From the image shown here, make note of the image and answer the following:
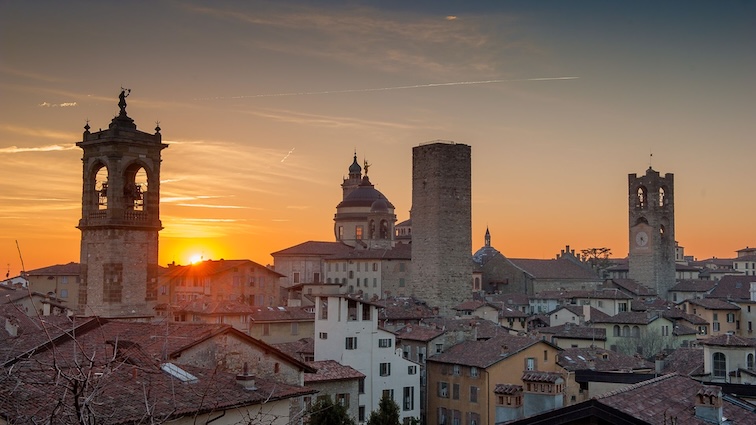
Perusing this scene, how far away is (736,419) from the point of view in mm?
14297

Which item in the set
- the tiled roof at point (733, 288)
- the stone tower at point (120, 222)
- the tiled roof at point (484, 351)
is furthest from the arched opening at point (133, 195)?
the tiled roof at point (733, 288)

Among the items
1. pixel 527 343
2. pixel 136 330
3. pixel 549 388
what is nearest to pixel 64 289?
pixel 527 343

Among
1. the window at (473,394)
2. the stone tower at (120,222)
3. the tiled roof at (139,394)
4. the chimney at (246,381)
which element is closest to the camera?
the tiled roof at (139,394)

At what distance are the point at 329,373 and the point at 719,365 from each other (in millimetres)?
16370

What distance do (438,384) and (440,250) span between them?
32.9m

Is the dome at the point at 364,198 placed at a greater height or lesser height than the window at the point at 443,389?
greater

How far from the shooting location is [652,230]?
331 ft

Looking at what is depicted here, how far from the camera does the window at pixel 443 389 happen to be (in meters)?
42.0

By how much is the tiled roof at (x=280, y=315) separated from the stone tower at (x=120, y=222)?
57.9 ft

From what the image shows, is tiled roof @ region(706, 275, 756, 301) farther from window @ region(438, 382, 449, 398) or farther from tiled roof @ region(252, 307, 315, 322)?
tiled roof @ region(252, 307, 315, 322)

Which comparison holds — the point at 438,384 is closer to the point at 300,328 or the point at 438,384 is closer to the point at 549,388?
the point at 300,328

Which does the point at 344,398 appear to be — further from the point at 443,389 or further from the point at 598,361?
the point at 598,361

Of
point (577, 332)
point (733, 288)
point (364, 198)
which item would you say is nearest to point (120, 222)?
point (577, 332)

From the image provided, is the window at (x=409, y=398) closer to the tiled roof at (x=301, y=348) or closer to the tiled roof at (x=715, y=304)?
the tiled roof at (x=301, y=348)
